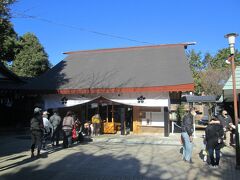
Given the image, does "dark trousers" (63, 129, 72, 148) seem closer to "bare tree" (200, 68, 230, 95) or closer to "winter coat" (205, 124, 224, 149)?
"winter coat" (205, 124, 224, 149)

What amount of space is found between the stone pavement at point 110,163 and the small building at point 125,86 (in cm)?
438

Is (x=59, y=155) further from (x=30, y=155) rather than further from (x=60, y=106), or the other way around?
(x=60, y=106)

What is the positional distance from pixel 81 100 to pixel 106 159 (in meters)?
9.04

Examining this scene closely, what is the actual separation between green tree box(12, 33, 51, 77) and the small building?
1312cm

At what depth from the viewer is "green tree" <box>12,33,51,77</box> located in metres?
35.2

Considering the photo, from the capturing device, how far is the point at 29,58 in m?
35.5

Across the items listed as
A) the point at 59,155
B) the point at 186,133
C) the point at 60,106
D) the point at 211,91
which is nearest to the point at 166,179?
the point at 186,133

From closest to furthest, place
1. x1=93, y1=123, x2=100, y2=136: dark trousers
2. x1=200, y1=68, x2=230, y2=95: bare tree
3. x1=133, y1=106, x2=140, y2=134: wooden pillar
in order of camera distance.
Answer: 1. x1=93, y1=123, x2=100, y2=136: dark trousers
2. x1=133, y1=106, x2=140, y2=134: wooden pillar
3. x1=200, y1=68, x2=230, y2=95: bare tree

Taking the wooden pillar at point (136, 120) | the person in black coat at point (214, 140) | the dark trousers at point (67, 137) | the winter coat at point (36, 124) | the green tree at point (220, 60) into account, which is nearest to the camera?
the person in black coat at point (214, 140)

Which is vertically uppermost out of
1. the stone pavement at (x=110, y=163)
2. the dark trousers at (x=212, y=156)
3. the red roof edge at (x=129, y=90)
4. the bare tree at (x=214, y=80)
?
the bare tree at (x=214, y=80)

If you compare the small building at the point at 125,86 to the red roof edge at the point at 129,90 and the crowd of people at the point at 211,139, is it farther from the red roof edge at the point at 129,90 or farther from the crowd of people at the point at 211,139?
the crowd of people at the point at 211,139

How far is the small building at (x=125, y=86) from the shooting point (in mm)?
18375

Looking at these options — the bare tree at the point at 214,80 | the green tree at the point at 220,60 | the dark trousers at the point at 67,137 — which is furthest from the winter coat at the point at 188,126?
the green tree at the point at 220,60

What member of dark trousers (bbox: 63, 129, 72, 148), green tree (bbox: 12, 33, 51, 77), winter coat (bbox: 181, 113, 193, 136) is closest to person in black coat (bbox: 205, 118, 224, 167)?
winter coat (bbox: 181, 113, 193, 136)
